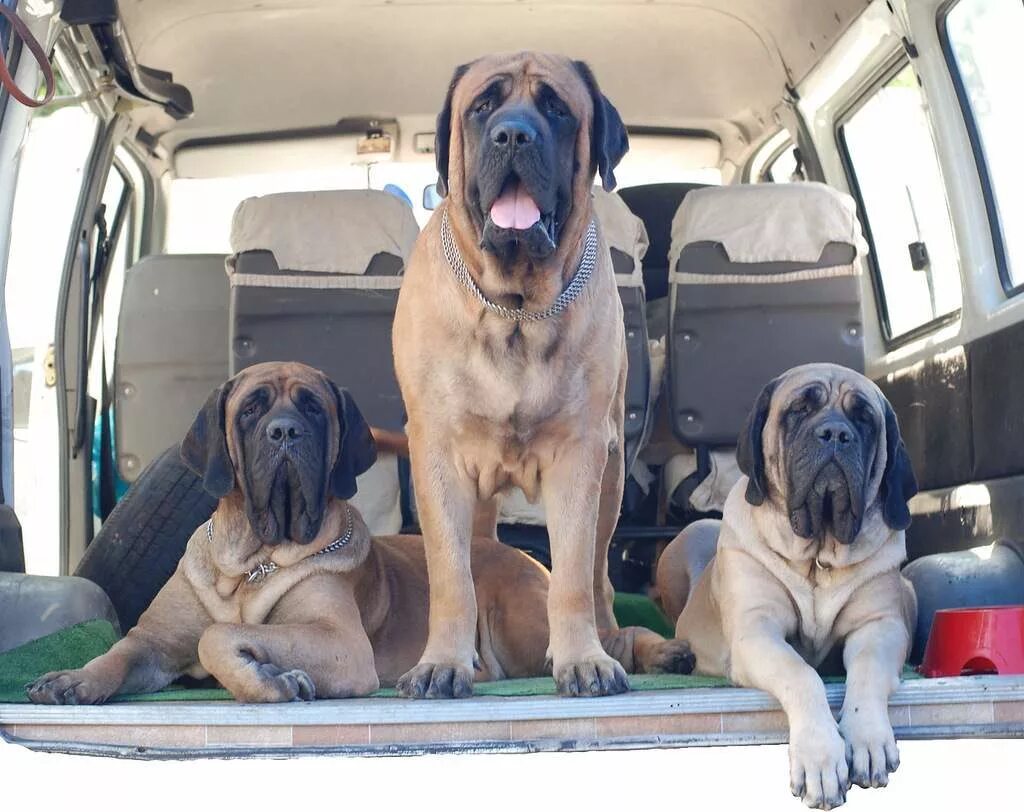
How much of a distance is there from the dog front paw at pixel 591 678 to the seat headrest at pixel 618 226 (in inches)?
79.3

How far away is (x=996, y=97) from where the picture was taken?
176 inches

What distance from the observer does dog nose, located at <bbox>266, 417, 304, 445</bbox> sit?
352 centimetres

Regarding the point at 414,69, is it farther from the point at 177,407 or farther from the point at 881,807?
the point at 881,807

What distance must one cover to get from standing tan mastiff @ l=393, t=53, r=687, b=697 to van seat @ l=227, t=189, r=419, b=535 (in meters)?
1.24

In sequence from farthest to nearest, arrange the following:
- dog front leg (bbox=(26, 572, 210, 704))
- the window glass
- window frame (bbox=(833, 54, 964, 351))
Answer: window frame (bbox=(833, 54, 964, 351)) < the window glass < dog front leg (bbox=(26, 572, 210, 704))

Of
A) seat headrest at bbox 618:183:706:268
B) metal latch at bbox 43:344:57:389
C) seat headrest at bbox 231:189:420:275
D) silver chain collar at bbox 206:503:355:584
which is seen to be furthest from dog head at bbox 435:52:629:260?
seat headrest at bbox 618:183:706:268

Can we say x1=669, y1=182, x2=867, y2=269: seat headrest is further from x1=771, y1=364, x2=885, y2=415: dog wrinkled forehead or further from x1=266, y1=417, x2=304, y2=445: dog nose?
x1=266, y1=417, x2=304, y2=445: dog nose

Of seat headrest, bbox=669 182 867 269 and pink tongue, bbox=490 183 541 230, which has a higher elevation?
seat headrest, bbox=669 182 867 269

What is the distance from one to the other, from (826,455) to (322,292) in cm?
207

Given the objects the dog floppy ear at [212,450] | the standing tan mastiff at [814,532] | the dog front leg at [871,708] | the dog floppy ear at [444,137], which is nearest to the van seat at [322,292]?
the dog floppy ear at [212,450]

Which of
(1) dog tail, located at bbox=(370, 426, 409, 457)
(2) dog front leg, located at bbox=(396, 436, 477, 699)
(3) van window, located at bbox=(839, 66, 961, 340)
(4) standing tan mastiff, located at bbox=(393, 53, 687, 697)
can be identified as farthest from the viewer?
(3) van window, located at bbox=(839, 66, 961, 340)

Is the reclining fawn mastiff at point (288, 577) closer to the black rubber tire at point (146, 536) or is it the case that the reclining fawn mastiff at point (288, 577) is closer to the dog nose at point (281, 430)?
the dog nose at point (281, 430)

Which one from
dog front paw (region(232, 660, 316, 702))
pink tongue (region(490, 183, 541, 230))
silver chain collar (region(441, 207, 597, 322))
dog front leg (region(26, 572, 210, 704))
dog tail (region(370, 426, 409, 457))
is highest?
pink tongue (region(490, 183, 541, 230))

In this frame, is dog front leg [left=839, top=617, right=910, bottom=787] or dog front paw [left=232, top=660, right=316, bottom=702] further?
dog front paw [left=232, top=660, right=316, bottom=702]
